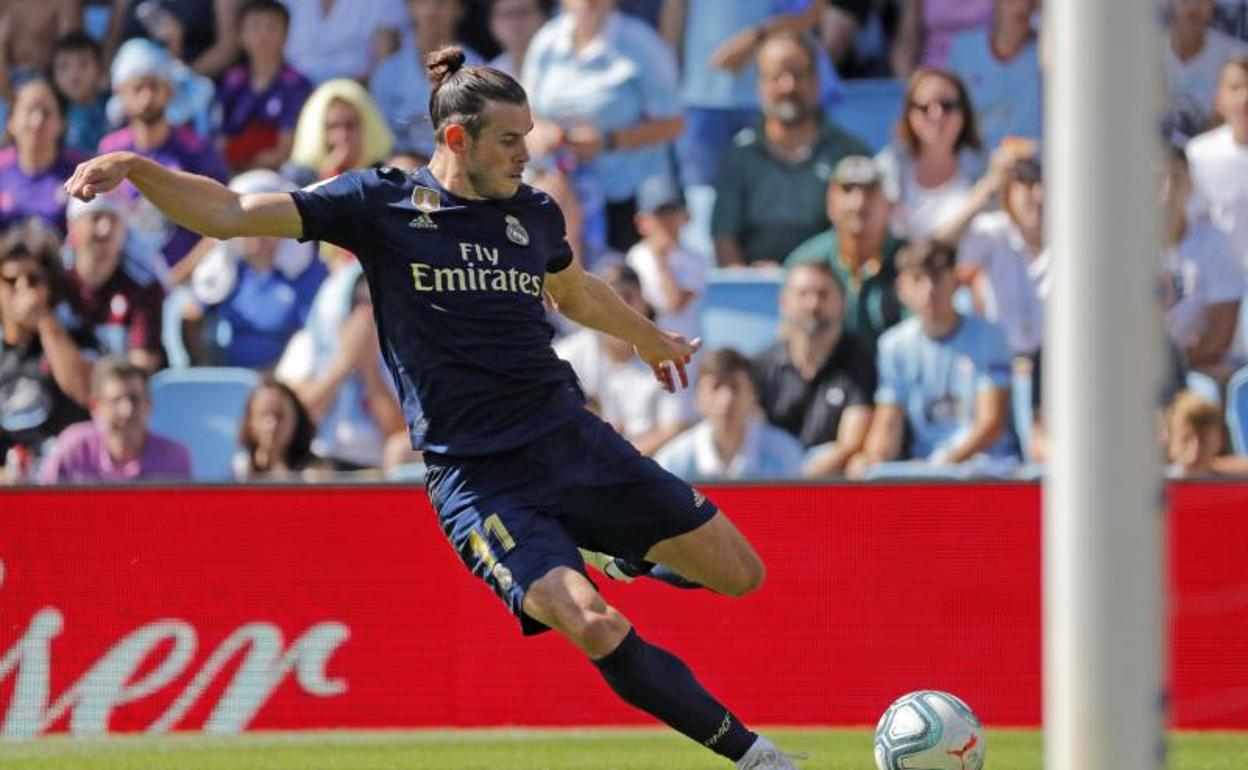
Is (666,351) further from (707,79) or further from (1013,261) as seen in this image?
(707,79)

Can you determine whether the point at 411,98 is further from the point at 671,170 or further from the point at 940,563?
the point at 940,563

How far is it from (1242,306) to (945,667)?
3093 mm

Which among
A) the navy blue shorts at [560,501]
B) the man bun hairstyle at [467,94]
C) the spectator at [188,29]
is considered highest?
the spectator at [188,29]

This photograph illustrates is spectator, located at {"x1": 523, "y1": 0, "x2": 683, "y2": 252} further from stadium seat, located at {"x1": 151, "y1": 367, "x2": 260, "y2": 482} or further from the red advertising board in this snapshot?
the red advertising board

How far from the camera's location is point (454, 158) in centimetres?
691

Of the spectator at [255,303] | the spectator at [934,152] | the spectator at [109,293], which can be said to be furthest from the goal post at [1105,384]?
the spectator at [109,293]

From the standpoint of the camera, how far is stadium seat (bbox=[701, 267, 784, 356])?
12453 millimetres

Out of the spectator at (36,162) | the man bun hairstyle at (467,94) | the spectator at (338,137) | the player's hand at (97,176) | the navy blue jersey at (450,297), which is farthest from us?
the spectator at (36,162)

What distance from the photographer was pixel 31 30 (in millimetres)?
13797

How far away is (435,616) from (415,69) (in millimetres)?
4233

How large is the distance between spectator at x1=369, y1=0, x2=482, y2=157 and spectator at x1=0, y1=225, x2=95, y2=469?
7.71 feet

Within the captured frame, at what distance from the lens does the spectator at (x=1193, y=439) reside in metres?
11.3

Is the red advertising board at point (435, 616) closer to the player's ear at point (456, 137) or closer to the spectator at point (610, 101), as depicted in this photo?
the spectator at point (610, 101)

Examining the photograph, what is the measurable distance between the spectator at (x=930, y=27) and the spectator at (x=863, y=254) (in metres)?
1.03
